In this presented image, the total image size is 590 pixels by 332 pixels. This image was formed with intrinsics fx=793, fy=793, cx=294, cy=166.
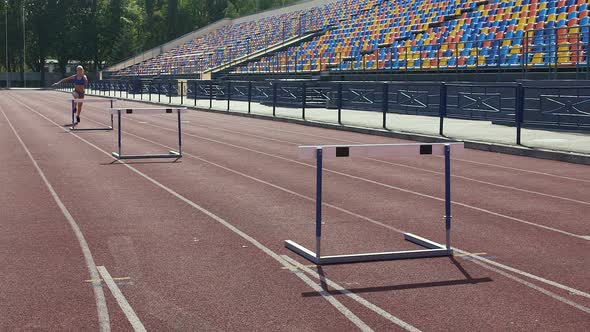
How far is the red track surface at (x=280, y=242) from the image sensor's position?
5484mm

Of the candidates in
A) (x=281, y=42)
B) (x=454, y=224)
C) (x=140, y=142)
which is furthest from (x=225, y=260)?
(x=281, y=42)

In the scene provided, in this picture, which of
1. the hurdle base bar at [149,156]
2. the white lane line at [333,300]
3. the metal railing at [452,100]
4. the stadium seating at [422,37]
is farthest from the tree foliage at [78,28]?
the white lane line at [333,300]

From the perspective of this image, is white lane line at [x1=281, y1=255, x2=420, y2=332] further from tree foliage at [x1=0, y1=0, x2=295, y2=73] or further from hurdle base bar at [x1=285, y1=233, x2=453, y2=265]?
tree foliage at [x1=0, y1=0, x2=295, y2=73]

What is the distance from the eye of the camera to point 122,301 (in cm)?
573

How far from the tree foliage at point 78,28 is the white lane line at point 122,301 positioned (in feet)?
336

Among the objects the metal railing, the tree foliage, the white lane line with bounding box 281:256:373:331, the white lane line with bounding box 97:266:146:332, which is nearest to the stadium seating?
the metal railing

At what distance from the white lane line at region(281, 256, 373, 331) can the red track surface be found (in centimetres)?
5

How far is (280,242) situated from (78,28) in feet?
366

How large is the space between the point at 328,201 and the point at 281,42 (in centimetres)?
4708

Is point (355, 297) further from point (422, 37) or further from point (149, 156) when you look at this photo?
point (422, 37)

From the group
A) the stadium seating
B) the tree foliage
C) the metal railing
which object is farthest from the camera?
the tree foliage

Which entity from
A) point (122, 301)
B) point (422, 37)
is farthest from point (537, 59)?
point (122, 301)

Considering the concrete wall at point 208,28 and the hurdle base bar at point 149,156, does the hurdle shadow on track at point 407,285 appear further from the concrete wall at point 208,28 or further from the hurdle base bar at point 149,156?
the concrete wall at point 208,28

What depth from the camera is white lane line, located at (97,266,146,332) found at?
519cm
